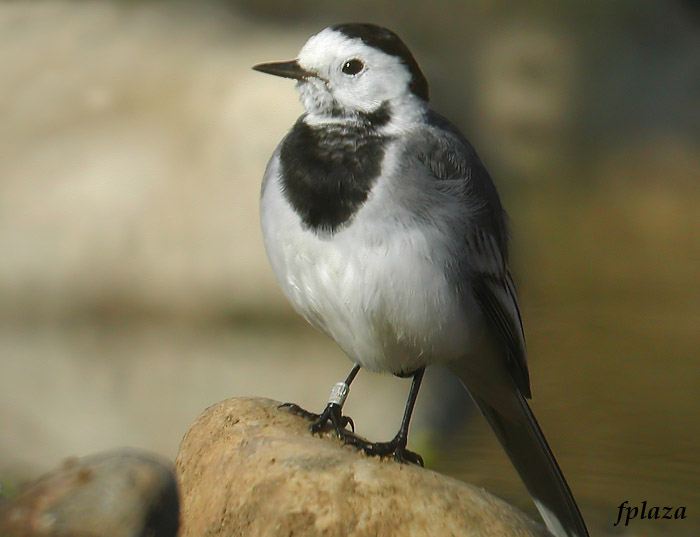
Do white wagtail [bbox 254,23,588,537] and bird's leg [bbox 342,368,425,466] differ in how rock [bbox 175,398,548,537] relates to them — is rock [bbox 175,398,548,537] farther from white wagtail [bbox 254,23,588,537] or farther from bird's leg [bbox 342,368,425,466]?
white wagtail [bbox 254,23,588,537]

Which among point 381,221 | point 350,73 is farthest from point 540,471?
point 350,73

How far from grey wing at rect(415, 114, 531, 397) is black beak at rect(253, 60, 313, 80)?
42 centimetres

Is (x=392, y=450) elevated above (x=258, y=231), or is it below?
above

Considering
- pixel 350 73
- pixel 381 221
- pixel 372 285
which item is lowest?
pixel 372 285

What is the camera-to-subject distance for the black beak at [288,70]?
120 inches

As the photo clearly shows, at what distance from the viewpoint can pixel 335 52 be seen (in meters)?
3.06

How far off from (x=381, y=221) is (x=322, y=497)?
2.63 ft

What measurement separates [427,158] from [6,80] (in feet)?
19.8

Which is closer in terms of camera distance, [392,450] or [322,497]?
[322,497]

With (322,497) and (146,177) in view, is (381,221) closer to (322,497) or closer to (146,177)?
(322,497)

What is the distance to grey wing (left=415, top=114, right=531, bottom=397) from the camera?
3.10 meters

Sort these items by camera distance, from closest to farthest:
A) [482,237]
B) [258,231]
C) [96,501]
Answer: [96,501], [482,237], [258,231]

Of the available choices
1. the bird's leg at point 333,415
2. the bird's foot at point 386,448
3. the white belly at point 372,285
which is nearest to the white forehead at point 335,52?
the white belly at point 372,285

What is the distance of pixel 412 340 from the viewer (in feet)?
10.1
